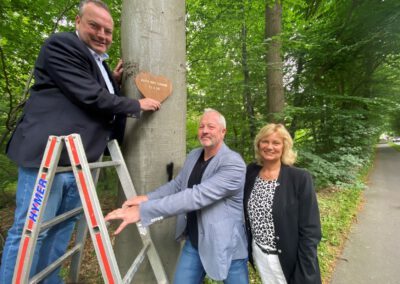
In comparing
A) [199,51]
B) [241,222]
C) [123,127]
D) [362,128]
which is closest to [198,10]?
[199,51]

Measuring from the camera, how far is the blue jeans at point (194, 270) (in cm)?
198

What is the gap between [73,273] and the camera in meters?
2.02

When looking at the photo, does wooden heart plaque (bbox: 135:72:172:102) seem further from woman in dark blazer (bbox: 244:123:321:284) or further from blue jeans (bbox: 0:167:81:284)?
woman in dark blazer (bbox: 244:123:321:284)

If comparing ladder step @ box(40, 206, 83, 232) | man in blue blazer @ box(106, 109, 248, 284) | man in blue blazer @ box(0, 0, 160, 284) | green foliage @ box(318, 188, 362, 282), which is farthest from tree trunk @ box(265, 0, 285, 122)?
ladder step @ box(40, 206, 83, 232)

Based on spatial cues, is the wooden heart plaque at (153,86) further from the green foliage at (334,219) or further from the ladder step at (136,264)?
the green foliage at (334,219)

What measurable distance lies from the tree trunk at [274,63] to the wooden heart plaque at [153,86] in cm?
456

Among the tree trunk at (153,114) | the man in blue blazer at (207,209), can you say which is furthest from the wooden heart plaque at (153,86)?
the man in blue blazer at (207,209)

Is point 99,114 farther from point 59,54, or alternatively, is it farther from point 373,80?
point 373,80

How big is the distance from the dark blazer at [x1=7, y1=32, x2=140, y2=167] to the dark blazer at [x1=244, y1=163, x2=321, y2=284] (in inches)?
51.4

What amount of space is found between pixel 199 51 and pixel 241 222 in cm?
466

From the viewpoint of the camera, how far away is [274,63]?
6.16 meters

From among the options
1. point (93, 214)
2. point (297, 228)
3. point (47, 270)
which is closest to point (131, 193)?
point (93, 214)

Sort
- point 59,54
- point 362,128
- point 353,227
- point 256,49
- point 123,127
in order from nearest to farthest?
point 59,54, point 123,127, point 353,227, point 256,49, point 362,128

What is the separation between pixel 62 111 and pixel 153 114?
590mm
